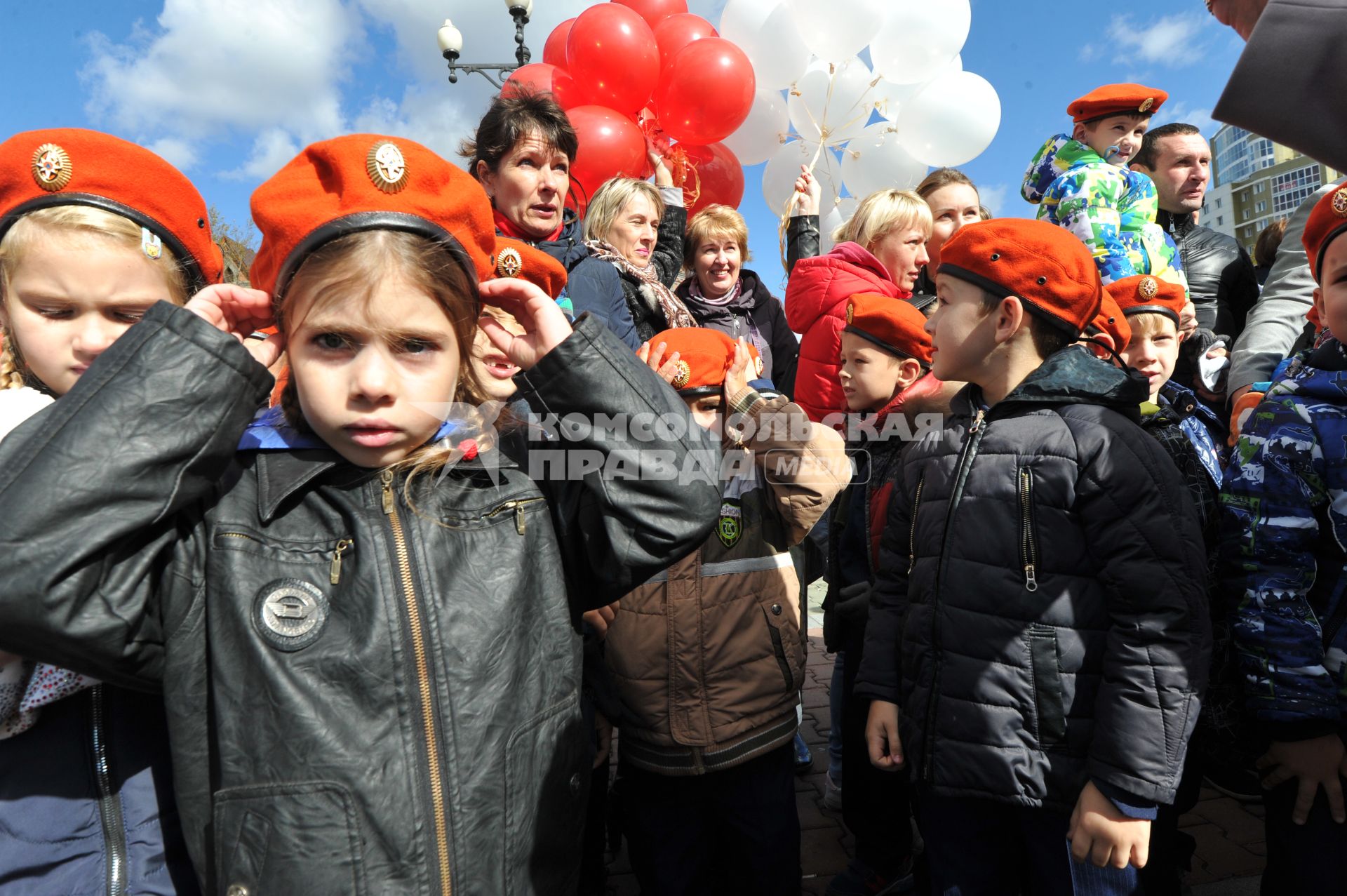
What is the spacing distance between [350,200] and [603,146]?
3825 mm

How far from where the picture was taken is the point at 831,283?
10.5 ft

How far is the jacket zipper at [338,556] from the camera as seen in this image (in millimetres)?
1130

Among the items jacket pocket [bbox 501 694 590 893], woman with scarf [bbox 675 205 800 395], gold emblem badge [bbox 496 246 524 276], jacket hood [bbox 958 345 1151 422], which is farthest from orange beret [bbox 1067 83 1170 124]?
jacket pocket [bbox 501 694 590 893]

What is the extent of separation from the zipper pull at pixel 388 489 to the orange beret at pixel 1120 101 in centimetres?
366

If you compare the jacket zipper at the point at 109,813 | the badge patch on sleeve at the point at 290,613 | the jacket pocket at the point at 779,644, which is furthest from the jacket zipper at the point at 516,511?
the jacket pocket at the point at 779,644

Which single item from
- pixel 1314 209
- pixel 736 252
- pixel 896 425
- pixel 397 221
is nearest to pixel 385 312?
pixel 397 221

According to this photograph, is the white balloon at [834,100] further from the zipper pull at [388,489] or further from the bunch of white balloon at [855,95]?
the zipper pull at [388,489]

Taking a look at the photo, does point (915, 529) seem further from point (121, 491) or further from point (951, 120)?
point (951, 120)

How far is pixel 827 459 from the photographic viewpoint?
7.03 feet

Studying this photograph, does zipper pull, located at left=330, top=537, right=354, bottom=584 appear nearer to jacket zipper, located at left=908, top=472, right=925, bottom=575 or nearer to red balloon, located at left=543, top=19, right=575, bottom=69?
jacket zipper, located at left=908, top=472, right=925, bottom=575

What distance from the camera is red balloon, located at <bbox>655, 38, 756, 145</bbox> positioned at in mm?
4930

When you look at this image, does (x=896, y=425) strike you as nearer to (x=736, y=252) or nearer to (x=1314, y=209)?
(x=1314, y=209)

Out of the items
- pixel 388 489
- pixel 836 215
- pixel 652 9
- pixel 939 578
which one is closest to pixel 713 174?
pixel 836 215

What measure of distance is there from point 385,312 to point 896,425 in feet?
6.42
